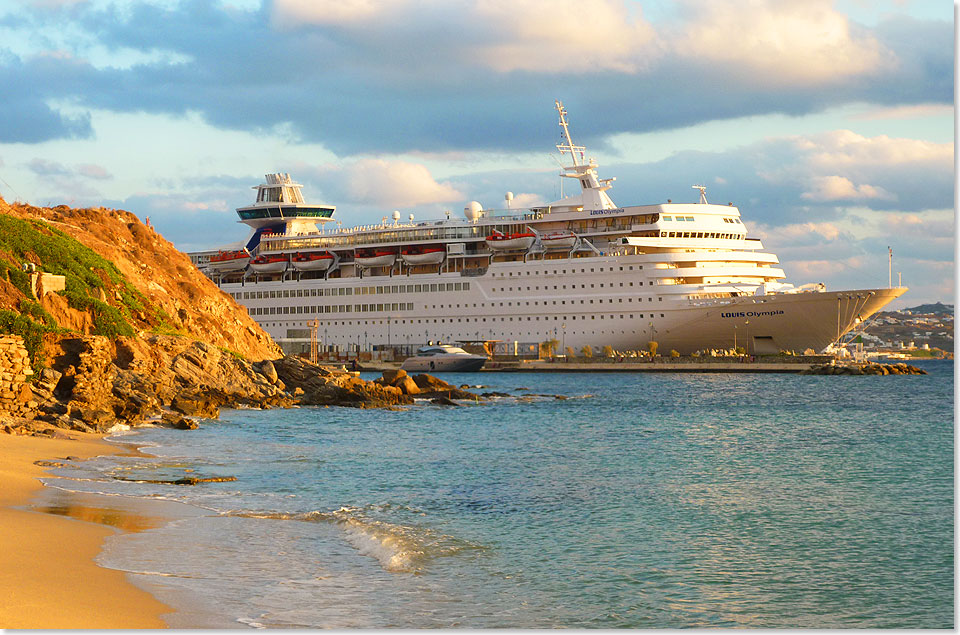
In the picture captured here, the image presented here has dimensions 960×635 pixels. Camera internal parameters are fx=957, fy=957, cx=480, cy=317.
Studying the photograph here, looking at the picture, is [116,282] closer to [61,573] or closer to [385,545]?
[385,545]

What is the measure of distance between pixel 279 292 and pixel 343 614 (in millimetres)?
84066

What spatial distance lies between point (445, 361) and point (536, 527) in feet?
194

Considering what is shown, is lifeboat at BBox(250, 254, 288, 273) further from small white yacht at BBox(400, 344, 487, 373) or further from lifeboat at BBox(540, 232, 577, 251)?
lifeboat at BBox(540, 232, 577, 251)

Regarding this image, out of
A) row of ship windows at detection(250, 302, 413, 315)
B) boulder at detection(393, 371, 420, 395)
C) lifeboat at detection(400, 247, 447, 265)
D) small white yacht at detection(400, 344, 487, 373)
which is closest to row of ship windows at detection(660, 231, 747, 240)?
small white yacht at detection(400, 344, 487, 373)

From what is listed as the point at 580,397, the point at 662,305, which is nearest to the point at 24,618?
the point at 580,397

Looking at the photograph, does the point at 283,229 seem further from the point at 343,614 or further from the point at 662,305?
the point at 343,614

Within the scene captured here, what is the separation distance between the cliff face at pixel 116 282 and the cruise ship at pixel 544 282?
27504 millimetres

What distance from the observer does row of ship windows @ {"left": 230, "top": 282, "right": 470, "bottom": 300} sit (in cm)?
7944

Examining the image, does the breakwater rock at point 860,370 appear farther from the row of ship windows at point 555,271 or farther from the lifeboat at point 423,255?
the lifeboat at point 423,255

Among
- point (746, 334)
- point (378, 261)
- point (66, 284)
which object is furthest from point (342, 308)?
point (66, 284)

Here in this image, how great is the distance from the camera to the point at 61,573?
8.70 meters

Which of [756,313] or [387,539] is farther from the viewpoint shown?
[756,313]

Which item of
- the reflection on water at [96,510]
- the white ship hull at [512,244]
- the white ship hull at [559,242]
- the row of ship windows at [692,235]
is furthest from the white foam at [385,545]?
the white ship hull at [512,244]

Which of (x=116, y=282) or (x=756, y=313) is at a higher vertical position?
(x=116, y=282)
